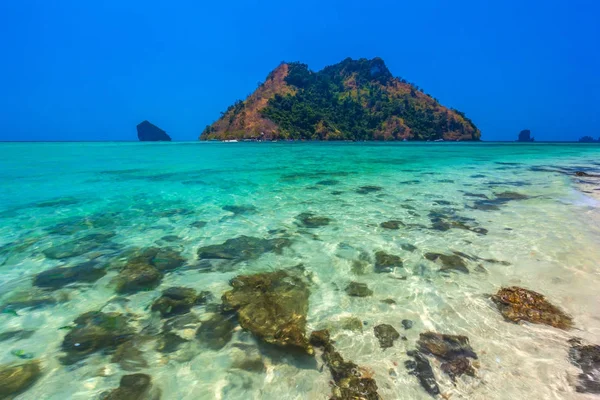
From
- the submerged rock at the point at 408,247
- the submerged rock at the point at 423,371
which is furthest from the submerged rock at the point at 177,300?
the submerged rock at the point at 408,247

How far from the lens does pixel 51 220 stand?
1098 centimetres

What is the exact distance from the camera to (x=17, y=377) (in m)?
3.75

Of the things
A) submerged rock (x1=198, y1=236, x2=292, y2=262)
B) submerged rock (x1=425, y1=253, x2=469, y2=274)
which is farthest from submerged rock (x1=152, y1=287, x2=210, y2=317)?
submerged rock (x1=425, y1=253, x2=469, y2=274)

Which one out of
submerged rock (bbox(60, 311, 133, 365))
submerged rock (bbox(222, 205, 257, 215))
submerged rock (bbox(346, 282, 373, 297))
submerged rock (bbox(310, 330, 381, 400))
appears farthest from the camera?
submerged rock (bbox(222, 205, 257, 215))

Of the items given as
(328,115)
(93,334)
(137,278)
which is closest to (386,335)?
(93,334)

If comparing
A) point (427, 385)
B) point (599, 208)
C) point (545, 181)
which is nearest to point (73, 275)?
point (427, 385)

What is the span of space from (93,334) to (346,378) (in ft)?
13.1

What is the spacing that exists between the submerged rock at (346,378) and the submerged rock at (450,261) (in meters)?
3.70

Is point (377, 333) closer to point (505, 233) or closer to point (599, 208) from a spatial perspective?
point (505, 233)

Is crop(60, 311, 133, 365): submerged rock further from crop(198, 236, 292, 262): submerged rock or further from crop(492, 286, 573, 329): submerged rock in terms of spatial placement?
crop(492, 286, 573, 329): submerged rock

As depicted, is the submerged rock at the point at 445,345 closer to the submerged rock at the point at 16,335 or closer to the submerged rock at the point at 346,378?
the submerged rock at the point at 346,378

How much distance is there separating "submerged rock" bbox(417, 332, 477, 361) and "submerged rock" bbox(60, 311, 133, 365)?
4543 mm

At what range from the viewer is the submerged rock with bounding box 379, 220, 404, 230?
938 cm

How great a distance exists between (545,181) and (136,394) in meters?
23.4
